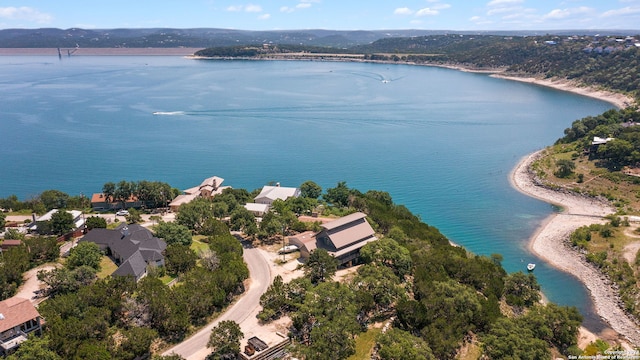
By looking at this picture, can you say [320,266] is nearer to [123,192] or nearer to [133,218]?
[133,218]

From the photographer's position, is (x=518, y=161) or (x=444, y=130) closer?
(x=518, y=161)

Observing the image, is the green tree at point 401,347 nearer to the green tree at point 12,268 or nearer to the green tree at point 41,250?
the green tree at point 12,268

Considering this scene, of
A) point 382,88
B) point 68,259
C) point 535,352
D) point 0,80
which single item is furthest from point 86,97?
point 535,352

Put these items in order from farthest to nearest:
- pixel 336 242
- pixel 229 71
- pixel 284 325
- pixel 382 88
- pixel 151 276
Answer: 1. pixel 229 71
2. pixel 382 88
3. pixel 336 242
4. pixel 151 276
5. pixel 284 325

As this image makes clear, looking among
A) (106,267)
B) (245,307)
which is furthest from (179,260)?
(245,307)

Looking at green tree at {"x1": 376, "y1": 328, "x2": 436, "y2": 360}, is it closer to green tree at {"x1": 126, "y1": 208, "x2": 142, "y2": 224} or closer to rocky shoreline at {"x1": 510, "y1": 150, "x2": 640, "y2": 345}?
rocky shoreline at {"x1": 510, "y1": 150, "x2": 640, "y2": 345}

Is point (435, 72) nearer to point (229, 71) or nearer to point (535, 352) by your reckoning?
point (229, 71)

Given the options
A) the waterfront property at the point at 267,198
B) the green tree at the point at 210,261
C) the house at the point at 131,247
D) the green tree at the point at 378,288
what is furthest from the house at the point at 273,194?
the green tree at the point at 378,288
